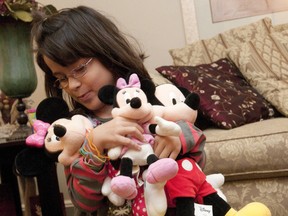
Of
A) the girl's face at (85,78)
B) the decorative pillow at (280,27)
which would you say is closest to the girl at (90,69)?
the girl's face at (85,78)

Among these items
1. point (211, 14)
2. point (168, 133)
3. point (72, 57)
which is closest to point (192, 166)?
point (168, 133)

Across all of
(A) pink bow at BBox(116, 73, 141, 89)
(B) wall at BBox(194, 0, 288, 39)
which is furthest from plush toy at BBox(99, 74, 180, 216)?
(B) wall at BBox(194, 0, 288, 39)

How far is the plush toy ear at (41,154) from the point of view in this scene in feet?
2.92

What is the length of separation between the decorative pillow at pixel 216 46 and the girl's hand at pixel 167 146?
1.21 metres

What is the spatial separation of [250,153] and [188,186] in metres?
0.65

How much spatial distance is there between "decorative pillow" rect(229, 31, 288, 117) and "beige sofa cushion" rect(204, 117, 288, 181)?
1.06 feet

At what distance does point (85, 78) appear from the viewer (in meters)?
0.89

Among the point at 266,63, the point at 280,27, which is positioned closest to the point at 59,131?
the point at 266,63

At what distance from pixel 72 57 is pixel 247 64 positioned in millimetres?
1134

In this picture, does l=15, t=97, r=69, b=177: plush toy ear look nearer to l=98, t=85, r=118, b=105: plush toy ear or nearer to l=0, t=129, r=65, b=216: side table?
l=98, t=85, r=118, b=105: plush toy ear

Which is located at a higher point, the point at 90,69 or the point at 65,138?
the point at 90,69

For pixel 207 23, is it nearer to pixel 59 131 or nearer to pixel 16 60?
pixel 16 60

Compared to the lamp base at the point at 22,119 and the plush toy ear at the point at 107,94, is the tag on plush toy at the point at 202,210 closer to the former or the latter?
the plush toy ear at the point at 107,94

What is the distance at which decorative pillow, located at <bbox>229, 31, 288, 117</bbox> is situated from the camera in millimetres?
1725
